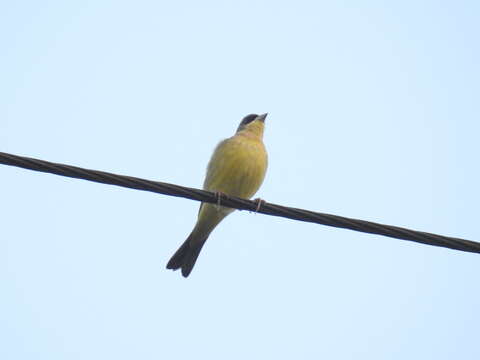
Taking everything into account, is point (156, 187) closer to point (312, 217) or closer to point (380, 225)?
point (312, 217)

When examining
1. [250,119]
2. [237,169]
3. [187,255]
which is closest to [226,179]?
[237,169]

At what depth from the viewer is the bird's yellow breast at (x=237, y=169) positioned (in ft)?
22.8

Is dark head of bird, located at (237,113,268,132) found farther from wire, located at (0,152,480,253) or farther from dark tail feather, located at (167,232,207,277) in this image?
wire, located at (0,152,480,253)

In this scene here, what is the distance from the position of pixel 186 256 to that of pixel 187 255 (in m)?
0.02

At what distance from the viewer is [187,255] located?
7480mm

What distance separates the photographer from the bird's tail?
7.47 meters

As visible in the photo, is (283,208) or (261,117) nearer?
(283,208)

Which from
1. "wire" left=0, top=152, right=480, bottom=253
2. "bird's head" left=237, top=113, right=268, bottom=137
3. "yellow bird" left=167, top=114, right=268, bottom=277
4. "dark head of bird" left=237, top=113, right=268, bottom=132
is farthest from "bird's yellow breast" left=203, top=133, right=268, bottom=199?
"wire" left=0, top=152, right=480, bottom=253

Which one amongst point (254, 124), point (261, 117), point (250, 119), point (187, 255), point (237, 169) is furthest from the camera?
point (250, 119)

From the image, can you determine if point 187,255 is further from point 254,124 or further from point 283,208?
point 283,208

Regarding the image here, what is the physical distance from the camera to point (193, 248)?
7.49m

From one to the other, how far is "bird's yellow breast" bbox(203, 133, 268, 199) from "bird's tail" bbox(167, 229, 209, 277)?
63cm

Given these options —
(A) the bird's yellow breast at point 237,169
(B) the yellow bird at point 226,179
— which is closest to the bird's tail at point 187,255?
(B) the yellow bird at point 226,179

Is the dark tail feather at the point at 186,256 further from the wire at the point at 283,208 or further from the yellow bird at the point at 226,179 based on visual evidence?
the wire at the point at 283,208
